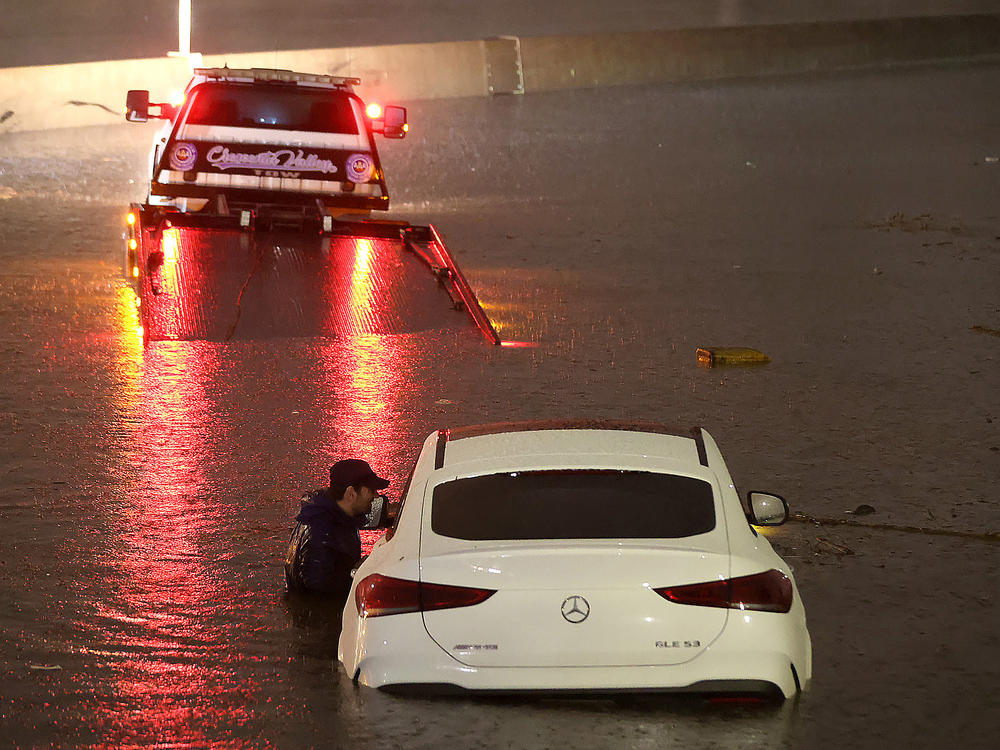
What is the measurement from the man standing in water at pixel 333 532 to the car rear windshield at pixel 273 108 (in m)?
9.65

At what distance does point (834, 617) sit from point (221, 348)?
699 cm

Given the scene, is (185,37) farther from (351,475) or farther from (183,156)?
(351,475)

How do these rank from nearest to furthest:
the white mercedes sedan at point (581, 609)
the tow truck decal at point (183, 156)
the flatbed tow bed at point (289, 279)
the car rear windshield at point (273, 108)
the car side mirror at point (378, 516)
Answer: the white mercedes sedan at point (581, 609), the car side mirror at point (378, 516), the flatbed tow bed at point (289, 279), the tow truck decal at point (183, 156), the car rear windshield at point (273, 108)

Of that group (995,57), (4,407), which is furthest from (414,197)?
(995,57)

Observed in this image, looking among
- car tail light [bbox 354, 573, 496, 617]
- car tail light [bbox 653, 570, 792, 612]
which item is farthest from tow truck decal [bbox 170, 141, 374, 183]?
car tail light [bbox 653, 570, 792, 612]

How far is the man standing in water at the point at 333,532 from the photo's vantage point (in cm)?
740

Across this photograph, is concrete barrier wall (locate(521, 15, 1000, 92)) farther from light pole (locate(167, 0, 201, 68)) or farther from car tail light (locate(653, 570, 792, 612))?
car tail light (locate(653, 570, 792, 612))

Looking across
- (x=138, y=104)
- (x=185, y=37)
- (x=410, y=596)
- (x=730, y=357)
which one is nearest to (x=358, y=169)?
(x=138, y=104)

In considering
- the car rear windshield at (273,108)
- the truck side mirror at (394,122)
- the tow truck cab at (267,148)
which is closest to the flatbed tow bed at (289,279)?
the tow truck cab at (267,148)

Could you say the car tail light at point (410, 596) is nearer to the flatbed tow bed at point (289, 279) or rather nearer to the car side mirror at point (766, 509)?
the car side mirror at point (766, 509)

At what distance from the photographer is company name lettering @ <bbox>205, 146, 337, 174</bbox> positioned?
16.3 meters

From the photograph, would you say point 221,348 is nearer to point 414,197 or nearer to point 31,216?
point 31,216

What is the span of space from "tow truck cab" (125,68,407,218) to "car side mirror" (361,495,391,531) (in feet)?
29.1

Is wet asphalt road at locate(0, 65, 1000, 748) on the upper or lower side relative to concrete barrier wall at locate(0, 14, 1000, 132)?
lower
